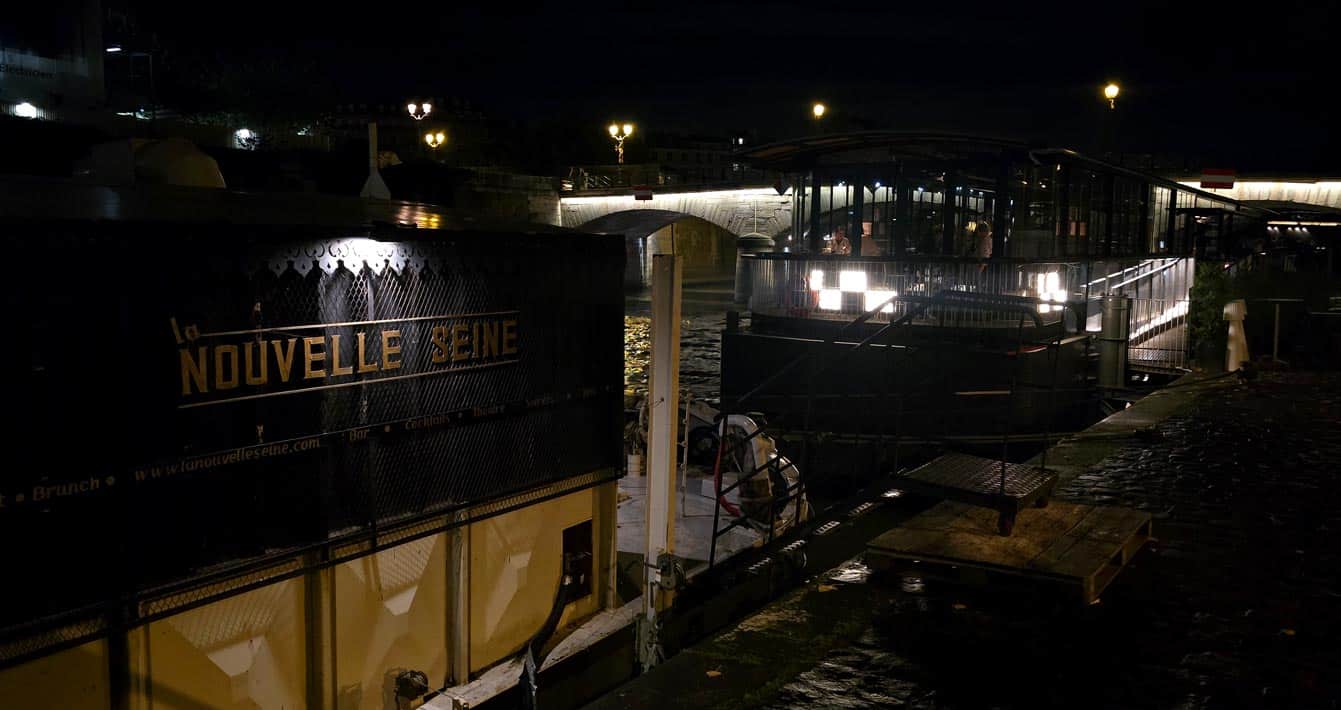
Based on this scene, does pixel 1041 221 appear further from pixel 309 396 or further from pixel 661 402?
pixel 309 396

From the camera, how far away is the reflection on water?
2597cm

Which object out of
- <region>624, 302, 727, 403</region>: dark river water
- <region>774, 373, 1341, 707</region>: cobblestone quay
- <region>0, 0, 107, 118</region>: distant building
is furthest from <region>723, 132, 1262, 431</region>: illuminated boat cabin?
<region>0, 0, 107, 118</region>: distant building

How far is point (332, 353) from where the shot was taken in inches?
271

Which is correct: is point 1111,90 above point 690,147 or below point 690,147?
below

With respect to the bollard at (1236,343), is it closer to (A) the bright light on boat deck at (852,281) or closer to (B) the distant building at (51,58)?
(A) the bright light on boat deck at (852,281)

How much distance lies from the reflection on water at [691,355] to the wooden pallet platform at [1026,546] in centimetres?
1145

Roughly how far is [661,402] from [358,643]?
275 centimetres

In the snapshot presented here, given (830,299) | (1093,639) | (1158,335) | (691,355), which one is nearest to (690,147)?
(691,355)

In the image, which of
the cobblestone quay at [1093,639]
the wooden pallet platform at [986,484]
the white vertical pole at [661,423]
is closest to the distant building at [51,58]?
the white vertical pole at [661,423]

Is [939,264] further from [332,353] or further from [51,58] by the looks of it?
[51,58]

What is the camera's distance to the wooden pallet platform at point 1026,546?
7309mm

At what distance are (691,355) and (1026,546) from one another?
25298mm

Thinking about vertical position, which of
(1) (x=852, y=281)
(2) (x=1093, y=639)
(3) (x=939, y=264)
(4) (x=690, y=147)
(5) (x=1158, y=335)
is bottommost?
(2) (x=1093, y=639)

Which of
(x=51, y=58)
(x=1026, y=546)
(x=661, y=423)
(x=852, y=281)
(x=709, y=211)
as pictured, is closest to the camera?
(x=1026, y=546)
